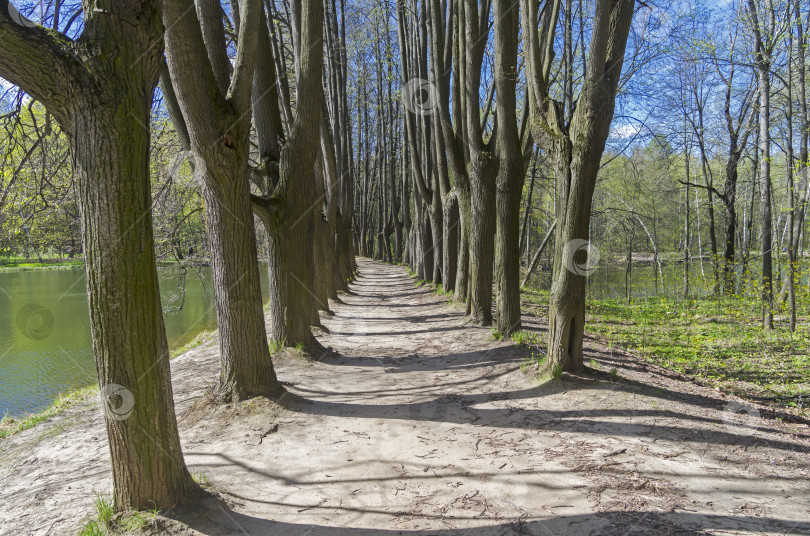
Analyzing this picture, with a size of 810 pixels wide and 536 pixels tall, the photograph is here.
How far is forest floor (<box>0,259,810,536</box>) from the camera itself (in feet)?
9.93

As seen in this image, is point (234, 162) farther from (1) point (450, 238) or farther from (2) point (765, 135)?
(2) point (765, 135)

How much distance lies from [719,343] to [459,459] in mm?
7067

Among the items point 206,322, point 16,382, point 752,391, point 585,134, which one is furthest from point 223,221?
point 206,322

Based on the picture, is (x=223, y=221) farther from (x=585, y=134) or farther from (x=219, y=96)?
(x=585, y=134)

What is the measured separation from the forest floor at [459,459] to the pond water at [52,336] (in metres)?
1.71

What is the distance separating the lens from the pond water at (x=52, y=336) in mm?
8383

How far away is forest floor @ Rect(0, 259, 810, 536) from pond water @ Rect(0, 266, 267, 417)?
1.71 meters

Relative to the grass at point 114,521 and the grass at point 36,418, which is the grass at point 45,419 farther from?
the grass at point 114,521

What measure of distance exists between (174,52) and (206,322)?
1211 cm

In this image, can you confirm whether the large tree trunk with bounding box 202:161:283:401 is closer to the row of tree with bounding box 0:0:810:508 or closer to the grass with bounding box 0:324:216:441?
the row of tree with bounding box 0:0:810:508

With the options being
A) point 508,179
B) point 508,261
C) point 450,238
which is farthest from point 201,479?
point 450,238

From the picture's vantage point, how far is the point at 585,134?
514 cm

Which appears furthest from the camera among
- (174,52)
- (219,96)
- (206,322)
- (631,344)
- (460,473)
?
(206,322)

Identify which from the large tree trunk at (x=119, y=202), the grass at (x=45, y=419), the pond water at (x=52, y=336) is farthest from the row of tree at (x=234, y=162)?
the grass at (x=45, y=419)
